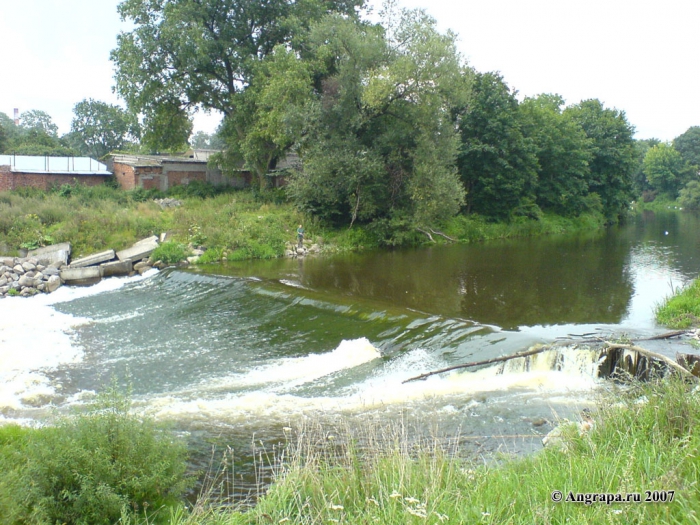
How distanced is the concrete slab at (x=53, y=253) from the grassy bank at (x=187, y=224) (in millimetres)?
370

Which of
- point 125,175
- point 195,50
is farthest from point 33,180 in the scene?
point 195,50

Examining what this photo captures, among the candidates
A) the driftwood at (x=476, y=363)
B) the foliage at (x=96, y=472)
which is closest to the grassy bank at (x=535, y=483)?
the foliage at (x=96, y=472)

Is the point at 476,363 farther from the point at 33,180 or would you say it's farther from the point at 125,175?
the point at 125,175

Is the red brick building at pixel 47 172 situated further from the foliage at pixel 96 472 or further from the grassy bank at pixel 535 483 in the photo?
the grassy bank at pixel 535 483

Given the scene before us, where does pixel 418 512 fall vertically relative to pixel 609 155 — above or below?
below

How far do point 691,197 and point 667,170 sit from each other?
38.5 ft

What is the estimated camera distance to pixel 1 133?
5006cm

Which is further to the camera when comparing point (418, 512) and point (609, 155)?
point (609, 155)

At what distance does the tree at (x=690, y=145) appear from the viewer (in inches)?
3172

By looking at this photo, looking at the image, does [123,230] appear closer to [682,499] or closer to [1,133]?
[682,499]

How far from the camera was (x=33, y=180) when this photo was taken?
29.6 metres

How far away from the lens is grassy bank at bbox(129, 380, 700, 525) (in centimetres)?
370

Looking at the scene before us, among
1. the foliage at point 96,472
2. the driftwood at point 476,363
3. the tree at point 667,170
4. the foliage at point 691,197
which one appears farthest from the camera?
the tree at point 667,170

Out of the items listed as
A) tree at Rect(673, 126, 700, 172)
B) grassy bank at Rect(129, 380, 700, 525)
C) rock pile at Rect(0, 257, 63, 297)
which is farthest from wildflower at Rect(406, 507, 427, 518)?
tree at Rect(673, 126, 700, 172)
